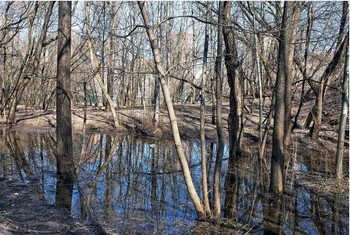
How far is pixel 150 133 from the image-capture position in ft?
56.7

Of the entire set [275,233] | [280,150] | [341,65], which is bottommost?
[275,233]

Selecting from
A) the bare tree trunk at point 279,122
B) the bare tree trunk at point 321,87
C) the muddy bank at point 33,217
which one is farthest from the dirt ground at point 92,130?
the bare tree trunk at point 279,122

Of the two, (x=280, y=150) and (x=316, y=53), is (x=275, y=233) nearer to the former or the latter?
(x=280, y=150)

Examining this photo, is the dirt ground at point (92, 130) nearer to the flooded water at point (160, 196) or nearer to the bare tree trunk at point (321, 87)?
the flooded water at point (160, 196)

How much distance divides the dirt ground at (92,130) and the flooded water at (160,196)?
0.45 metres

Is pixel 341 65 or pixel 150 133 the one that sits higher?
pixel 341 65

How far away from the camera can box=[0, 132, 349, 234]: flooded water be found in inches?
228

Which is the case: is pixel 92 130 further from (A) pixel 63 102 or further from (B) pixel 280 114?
(B) pixel 280 114

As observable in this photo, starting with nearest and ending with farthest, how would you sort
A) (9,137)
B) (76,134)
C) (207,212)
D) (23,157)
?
(207,212) < (23,157) < (9,137) < (76,134)

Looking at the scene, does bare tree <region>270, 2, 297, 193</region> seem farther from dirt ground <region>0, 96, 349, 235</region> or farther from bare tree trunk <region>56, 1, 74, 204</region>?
bare tree trunk <region>56, 1, 74, 204</region>

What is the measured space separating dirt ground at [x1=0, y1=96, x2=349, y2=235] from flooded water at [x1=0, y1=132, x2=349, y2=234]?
45cm

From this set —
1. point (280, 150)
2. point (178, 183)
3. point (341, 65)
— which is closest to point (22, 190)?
point (178, 183)

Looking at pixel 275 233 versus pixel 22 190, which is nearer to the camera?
pixel 275 233

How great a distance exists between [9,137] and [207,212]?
495 inches
